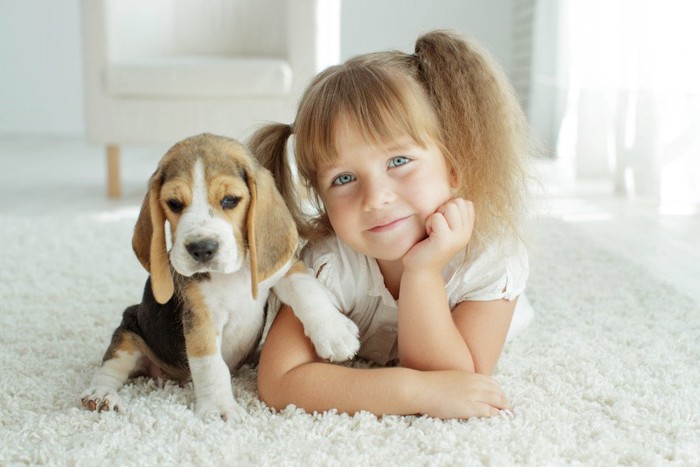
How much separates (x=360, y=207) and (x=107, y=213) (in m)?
2.10

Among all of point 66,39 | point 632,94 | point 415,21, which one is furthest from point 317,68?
point 66,39

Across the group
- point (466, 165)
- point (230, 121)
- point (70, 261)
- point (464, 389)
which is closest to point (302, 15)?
point (230, 121)

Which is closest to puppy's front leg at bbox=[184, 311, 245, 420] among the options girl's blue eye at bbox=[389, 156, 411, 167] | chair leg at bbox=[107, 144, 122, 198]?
girl's blue eye at bbox=[389, 156, 411, 167]

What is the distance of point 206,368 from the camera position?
3.76 ft

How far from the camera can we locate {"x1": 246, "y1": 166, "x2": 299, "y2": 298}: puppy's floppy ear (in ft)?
3.66

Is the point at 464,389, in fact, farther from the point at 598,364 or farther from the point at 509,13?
the point at 509,13

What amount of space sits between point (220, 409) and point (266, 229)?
0.84 ft

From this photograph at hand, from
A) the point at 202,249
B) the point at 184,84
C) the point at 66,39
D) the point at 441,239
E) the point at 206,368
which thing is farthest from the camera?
the point at 66,39

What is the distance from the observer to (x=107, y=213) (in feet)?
10.3

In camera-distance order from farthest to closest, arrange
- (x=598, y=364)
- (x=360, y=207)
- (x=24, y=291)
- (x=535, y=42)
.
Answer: (x=535, y=42), (x=24, y=291), (x=598, y=364), (x=360, y=207)

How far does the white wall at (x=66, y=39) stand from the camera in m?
6.09

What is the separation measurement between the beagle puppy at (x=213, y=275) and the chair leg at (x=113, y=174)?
96.2 inches

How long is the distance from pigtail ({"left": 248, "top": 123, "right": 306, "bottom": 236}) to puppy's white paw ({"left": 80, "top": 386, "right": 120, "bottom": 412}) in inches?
16.6

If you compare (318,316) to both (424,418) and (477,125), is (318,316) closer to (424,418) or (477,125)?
(424,418)
